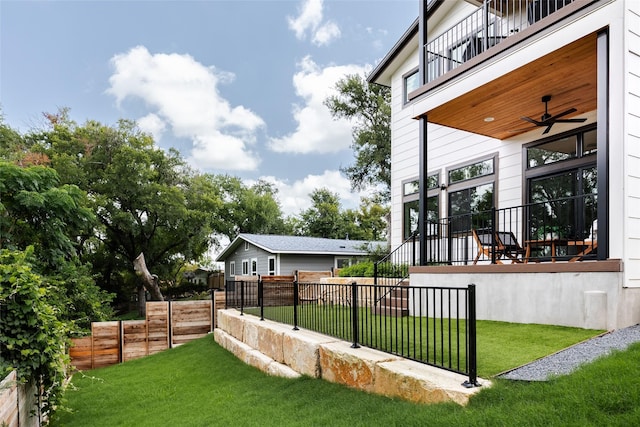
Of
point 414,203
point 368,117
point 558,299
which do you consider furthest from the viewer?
point 368,117

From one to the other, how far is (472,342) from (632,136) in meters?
3.64

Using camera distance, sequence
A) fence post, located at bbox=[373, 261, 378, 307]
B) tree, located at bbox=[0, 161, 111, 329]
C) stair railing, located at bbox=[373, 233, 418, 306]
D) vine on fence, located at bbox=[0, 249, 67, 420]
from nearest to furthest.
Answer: vine on fence, located at bbox=[0, 249, 67, 420] < fence post, located at bbox=[373, 261, 378, 307] < tree, located at bbox=[0, 161, 111, 329] < stair railing, located at bbox=[373, 233, 418, 306]

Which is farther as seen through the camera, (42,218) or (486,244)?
(42,218)

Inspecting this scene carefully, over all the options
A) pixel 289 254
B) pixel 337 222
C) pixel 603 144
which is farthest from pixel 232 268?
pixel 603 144

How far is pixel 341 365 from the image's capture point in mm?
4457

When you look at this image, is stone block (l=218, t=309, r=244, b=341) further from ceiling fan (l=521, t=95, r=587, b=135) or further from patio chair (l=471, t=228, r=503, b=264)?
ceiling fan (l=521, t=95, r=587, b=135)

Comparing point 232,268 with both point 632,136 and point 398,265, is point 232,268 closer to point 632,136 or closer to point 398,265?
point 398,265

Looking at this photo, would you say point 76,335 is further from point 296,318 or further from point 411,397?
point 411,397

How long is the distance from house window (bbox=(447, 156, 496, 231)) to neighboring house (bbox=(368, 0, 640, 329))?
28 mm

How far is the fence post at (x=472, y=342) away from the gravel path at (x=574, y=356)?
0.38 metres

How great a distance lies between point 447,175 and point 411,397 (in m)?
→ 7.37

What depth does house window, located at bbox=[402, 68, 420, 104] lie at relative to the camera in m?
11.4

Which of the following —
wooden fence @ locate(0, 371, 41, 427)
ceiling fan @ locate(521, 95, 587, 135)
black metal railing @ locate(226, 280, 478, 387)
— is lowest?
wooden fence @ locate(0, 371, 41, 427)

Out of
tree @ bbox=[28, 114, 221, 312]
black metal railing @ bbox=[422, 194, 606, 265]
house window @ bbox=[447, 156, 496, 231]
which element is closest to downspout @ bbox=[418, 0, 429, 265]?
black metal railing @ bbox=[422, 194, 606, 265]
